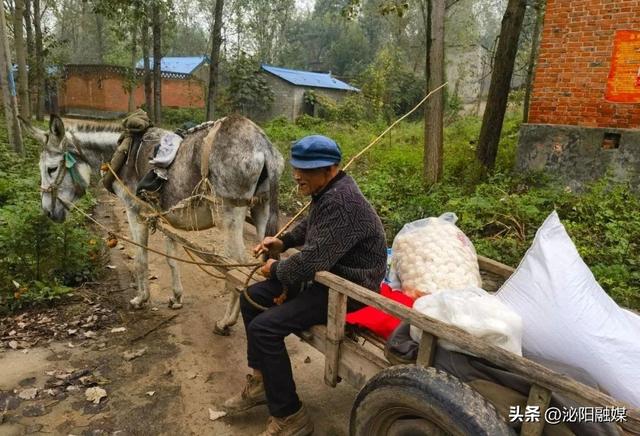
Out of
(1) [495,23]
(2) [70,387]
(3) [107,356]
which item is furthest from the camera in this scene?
(1) [495,23]

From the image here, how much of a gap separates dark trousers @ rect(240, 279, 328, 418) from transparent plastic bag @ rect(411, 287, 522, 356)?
725 mm

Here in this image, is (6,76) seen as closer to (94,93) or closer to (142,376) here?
(142,376)

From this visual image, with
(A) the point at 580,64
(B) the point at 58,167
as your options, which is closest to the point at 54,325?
(B) the point at 58,167

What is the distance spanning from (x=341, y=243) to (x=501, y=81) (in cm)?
728

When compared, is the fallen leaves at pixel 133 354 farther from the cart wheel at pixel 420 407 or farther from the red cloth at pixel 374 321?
the cart wheel at pixel 420 407

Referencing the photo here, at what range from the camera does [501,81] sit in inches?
334

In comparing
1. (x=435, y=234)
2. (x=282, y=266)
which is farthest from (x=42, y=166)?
(x=435, y=234)

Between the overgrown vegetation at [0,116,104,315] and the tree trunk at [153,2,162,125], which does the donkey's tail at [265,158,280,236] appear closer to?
the overgrown vegetation at [0,116,104,315]

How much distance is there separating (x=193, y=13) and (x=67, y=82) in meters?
19.9

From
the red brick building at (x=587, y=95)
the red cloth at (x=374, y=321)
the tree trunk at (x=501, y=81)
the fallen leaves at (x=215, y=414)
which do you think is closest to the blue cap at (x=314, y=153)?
the red cloth at (x=374, y=321)

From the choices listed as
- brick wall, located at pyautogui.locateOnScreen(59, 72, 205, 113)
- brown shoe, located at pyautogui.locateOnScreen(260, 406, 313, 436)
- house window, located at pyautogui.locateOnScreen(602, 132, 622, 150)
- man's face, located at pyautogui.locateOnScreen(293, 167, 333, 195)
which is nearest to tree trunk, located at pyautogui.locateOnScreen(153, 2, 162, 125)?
brick wall, located at pyautogui.locateOnScreen(59, 72, 205, 113)

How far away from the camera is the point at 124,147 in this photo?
182 inches

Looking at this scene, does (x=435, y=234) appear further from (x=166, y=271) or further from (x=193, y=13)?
(x=193, y=13)

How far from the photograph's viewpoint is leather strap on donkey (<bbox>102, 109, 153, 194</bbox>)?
15.2ft
